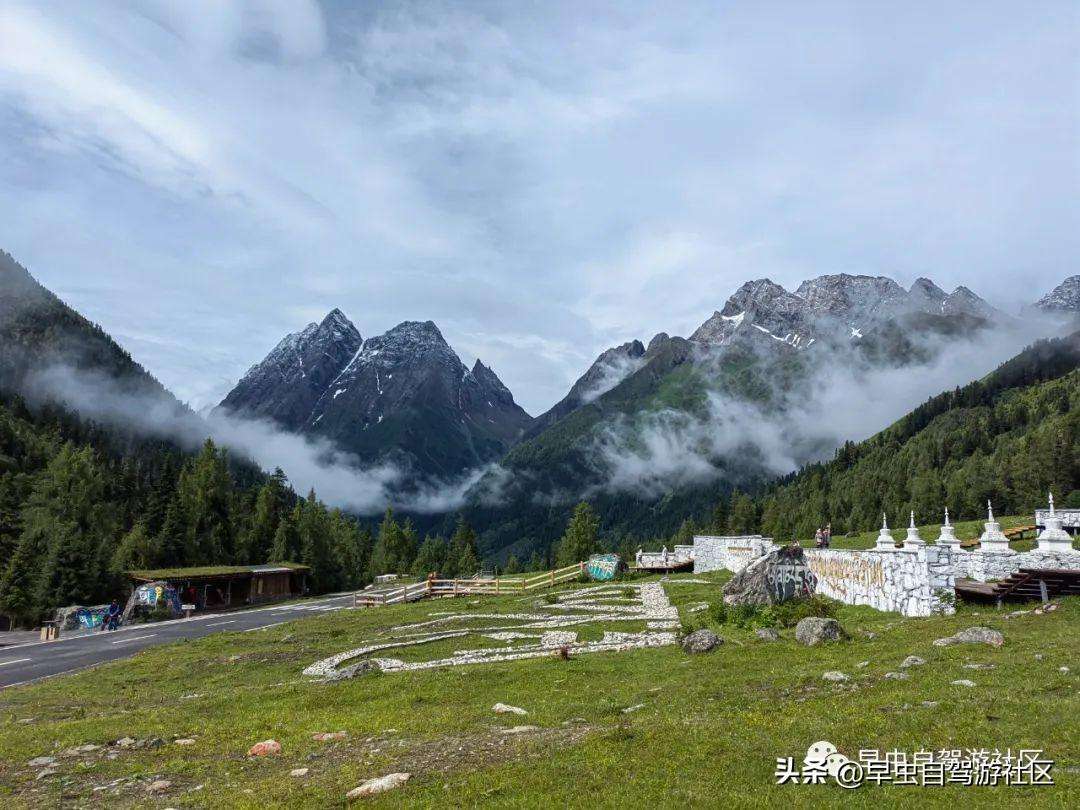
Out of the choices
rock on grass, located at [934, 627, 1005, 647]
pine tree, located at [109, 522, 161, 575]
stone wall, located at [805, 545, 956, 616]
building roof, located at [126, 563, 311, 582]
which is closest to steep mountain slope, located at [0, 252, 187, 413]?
pine tree, located at [109, 522, 161, 575]

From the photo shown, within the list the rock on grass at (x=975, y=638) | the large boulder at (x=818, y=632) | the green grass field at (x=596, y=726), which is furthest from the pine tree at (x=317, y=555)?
the rock on grass at (x=975, y=638)

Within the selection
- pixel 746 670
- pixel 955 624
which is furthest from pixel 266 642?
pixel 955 624

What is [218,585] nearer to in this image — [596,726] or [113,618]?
[113,618]

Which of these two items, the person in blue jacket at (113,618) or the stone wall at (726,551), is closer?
the person in blue jacket at (113,618)

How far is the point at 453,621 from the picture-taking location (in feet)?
126

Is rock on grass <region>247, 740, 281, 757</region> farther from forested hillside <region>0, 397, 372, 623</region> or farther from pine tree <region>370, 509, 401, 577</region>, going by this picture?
pine tree <region>370, 509, 401, 577</region>

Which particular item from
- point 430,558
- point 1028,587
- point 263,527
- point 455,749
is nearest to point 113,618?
point 263,527

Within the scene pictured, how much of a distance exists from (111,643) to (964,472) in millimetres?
140648

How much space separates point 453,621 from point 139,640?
20216mm

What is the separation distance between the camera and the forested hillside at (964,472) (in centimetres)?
9312

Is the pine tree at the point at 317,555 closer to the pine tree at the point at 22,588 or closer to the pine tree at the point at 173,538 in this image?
the pine tree at the point at 173,538

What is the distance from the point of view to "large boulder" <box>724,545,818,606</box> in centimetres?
2778

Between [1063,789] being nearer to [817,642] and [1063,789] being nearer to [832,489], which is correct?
[817,642]

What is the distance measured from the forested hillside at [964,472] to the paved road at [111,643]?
73.6m
